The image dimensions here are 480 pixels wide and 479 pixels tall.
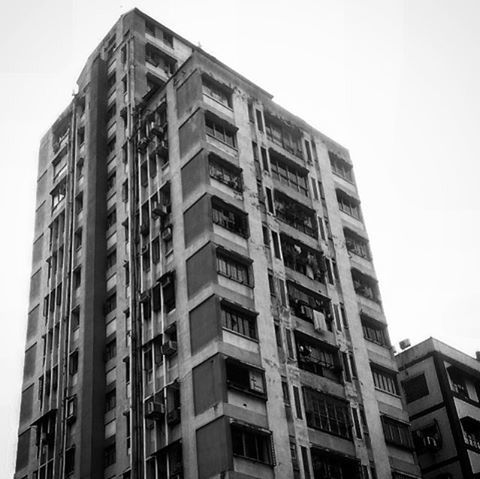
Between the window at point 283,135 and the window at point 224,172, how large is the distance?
19.4 feet

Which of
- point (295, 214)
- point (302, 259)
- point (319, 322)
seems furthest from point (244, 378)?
point (295, 214)

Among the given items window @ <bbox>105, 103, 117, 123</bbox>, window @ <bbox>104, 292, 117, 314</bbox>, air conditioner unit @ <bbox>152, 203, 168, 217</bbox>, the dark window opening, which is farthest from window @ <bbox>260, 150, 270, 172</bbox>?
window @ <bbox>105, 103, 117, 123</bbox>

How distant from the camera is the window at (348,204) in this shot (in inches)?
2015

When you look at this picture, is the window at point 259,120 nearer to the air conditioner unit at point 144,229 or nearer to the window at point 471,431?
the air conditioner unit at point 144,229

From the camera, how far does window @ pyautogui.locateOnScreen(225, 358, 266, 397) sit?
115ft

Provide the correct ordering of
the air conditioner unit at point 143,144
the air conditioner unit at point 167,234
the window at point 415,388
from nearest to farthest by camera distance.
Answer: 1. the air conditioner unit at point 167,234
2. the air conditioner unit at point 143,144
3. the window at point 415,388

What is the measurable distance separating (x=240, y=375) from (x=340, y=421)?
6675 millimetres

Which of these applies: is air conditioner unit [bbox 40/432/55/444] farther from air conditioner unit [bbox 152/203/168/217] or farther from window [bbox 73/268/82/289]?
air conditioner unit [bbox 152/203/168/217]

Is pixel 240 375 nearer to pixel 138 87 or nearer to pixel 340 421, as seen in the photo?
pixel 340 421

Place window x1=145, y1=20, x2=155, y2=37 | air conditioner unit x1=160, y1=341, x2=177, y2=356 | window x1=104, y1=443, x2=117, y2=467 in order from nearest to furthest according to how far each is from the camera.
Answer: air conditioner unit x1=160, y1=341, x2=177, y2=356, window x1=104, y1=443, x2=117, y2=467, window x1=145, y1=20, x2=155, y2=37

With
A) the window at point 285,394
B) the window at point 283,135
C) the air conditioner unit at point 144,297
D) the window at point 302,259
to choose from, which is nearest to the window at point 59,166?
the window at point 283,135

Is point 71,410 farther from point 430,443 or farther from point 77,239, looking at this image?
point 430,443

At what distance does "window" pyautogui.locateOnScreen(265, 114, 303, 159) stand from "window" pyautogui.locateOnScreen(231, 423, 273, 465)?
20.6m

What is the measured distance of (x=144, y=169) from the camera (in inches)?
1825
